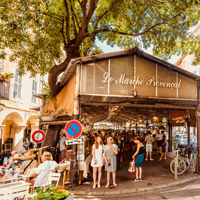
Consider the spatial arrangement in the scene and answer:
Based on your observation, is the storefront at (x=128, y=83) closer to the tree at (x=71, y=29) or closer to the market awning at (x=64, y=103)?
the market awning at (x=64, y=103)

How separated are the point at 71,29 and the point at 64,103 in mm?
6252

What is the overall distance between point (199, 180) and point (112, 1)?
9.60m

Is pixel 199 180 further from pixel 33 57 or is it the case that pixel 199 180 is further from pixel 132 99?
pixel 33 57

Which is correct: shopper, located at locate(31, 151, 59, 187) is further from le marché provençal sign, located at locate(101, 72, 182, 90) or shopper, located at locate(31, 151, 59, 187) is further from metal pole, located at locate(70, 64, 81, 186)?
le marché provençal sign, located at locate(101, 72, 182, 90)

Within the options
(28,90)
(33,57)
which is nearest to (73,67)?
(33,57)

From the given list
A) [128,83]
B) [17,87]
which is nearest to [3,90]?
[128,83]

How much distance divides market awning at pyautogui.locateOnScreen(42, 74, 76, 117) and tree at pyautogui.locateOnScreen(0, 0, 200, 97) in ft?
1.82

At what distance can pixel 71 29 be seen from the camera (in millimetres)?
13352

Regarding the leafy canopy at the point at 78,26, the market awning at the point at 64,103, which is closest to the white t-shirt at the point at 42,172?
the market awning at the point at 64,103

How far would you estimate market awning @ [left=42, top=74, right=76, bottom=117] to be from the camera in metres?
9.05

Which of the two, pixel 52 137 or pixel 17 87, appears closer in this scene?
pixel 52 137

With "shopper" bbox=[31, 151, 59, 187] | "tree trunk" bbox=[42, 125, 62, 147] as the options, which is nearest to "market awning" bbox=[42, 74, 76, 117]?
"tree trunk" bbox=[42, 125, 62, 147]

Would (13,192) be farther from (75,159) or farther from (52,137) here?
(52,137)

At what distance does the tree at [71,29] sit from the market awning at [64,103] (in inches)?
21.9
